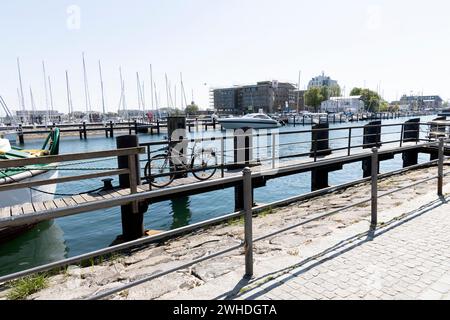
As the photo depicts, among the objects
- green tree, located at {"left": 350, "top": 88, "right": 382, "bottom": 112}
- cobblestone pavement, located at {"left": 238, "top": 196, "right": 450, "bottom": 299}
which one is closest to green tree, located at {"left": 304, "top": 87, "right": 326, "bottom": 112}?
green tree, located at {"left": 350, "top": 88, "right": 382, "bottom": 112}

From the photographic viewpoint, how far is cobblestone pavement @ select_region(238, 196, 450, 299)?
3402mm

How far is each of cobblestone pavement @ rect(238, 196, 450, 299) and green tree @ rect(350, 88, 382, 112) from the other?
520ft

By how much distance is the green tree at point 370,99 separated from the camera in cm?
15136

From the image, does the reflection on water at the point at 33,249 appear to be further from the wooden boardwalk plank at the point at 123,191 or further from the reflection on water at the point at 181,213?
the reflection on water at the point at 181,213

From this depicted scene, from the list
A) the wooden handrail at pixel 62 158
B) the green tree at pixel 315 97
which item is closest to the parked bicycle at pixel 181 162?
the wooden handrail at pixel 62 158

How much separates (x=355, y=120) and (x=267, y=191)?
9946 cm

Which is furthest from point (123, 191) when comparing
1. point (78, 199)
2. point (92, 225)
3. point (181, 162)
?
point (92, 225)

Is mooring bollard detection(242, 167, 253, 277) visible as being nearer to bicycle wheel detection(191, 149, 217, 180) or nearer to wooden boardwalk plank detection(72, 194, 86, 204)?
wooden boardwalk plank detection(72, 194, 86, 204)

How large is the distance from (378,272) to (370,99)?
16357cm

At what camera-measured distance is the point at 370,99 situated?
15200cm

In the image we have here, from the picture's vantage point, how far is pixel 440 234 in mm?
4977

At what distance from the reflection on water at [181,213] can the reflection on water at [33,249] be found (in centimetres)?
330

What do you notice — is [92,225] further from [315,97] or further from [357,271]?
[315,97]

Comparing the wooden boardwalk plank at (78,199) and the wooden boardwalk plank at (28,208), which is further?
the wooden boardwalk plank at (78,199)
